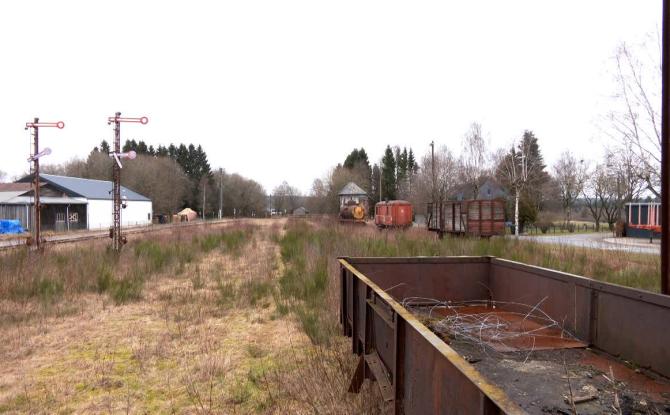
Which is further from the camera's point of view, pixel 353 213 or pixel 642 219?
pixel 353 213

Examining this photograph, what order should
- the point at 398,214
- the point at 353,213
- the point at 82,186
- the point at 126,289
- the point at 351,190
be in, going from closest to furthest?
1. the point at 126,289
2. the point at 398,214
3. the point at 353,213
4. the point at 82,186
5. the point at 351,190

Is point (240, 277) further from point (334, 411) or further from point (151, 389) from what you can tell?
point (334, 411)

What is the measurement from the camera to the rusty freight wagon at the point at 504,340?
7.14 ft

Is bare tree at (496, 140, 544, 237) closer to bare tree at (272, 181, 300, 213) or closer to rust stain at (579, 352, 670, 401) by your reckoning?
rust stain at (579, 352, 670, 401)

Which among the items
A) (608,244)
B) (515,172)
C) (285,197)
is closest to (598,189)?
(515,172)

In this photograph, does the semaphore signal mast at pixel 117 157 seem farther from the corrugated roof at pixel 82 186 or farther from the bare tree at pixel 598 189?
the bare tree at pixel 598 189

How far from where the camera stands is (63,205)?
1651 inches

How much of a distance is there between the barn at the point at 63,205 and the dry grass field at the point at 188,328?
31.5 metres

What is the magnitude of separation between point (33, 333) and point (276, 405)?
17.0ft

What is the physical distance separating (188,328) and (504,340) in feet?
18.4

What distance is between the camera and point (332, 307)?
7.54m

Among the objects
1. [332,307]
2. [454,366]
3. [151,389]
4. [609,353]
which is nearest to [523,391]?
[609,353]

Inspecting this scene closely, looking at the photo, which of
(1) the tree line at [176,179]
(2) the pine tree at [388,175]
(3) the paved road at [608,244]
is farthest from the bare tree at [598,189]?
(1) the tree line at [176,179]

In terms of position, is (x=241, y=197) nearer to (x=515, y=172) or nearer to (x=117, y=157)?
(x=515, y=172)
